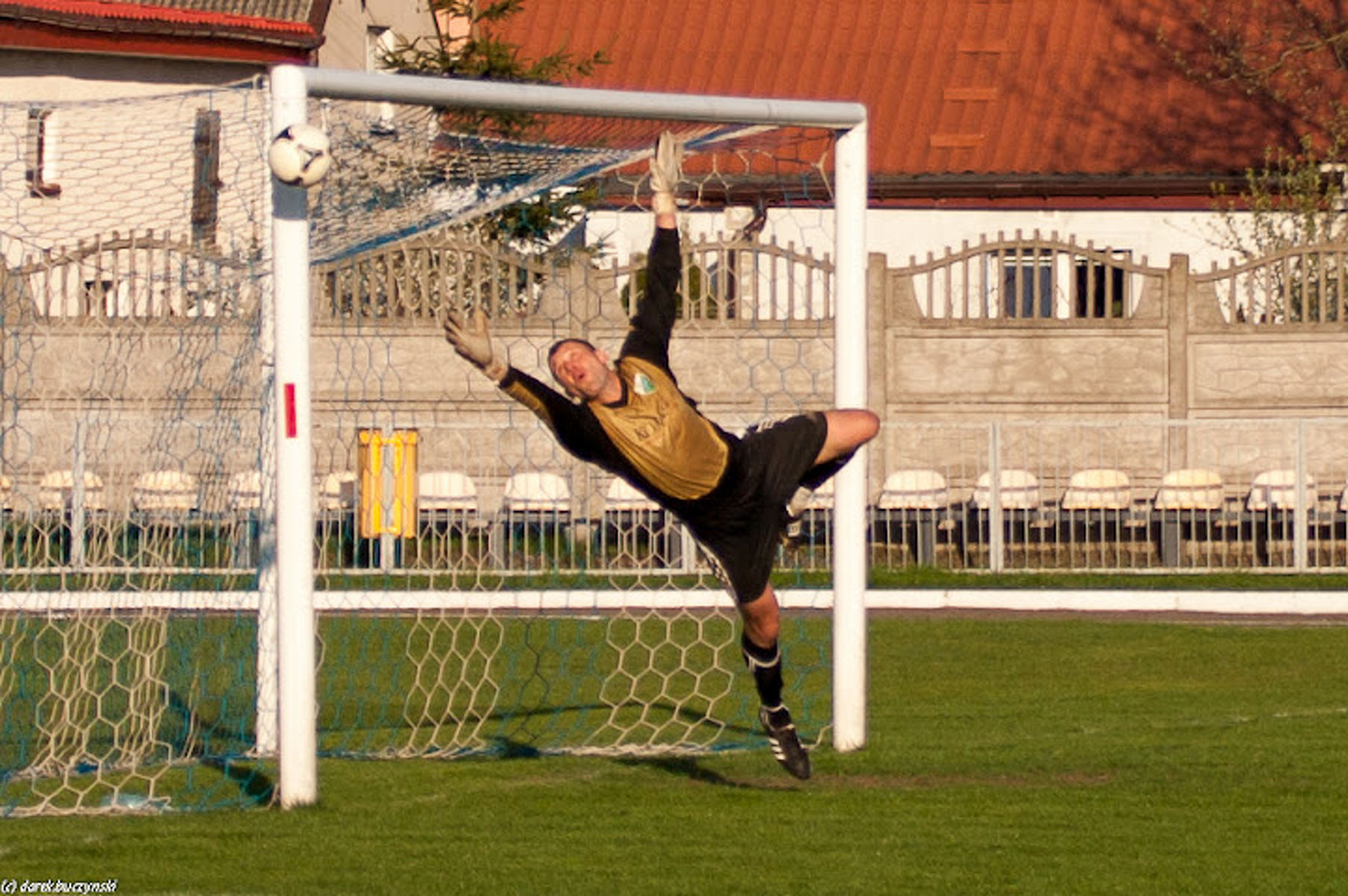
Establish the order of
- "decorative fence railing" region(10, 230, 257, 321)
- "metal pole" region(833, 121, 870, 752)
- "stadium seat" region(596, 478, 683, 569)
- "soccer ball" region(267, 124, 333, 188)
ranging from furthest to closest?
1. "stadium seat" region(596, 478, 683, 569)
2. "decorative fence railing" region(10, 230, 257, 321)
3. "metal pole" region(833, 121, 870, 752)
4. "soccer ball" region(267, 124, 333, 188)

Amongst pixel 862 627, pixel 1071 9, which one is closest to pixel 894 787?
pixel 862 627

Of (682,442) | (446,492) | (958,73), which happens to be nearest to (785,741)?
(682,442)

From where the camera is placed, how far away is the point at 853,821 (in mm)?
8930

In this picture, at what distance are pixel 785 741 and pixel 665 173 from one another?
240cm

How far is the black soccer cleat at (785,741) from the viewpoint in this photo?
9789 millimetres

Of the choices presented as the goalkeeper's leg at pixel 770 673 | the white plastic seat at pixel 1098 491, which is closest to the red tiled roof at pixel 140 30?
the white plastic seat at pixel 1098 491

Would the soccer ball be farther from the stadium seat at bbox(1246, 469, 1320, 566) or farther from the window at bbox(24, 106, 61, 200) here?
the stadium seat at bbox(1246, 469, 1320, 566)

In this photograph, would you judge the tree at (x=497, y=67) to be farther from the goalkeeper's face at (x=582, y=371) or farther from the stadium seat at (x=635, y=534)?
the goalkeeper's face at (x=582, y=371)

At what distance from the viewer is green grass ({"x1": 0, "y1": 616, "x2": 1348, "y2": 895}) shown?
7930mm

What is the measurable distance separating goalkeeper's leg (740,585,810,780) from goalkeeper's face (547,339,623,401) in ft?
3.58

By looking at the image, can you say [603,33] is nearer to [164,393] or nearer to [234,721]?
[164,393]

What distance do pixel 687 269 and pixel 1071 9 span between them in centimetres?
1741

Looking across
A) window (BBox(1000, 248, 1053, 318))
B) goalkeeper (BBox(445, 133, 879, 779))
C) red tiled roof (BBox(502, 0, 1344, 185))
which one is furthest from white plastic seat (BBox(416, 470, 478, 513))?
red tiled roof (BBox(502, 0, 1344, 185))

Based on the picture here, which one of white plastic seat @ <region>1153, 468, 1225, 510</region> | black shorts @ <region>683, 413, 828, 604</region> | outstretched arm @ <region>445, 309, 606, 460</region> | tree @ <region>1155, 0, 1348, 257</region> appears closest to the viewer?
outstretched arm @ <region>445, 309, 606, 460</region>
